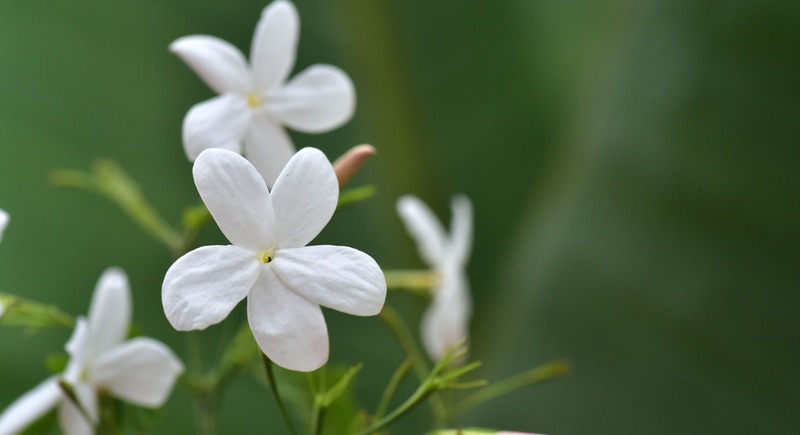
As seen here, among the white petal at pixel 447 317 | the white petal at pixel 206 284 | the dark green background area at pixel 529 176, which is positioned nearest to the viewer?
the white petal at pixel 206 284

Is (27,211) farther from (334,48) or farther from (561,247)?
(561,247)

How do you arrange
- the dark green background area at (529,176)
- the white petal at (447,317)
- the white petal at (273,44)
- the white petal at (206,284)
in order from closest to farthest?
the white petal at (206,284) < the white petal at (273,44) < the white petal at (447,317) < the dark green background area at (529,176)

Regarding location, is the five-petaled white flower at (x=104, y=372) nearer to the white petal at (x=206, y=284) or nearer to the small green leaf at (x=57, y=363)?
the small green leaf at (x=57, y=363)

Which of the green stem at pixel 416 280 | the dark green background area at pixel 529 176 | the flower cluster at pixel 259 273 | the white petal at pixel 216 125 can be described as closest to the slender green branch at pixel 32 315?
the flower cluster at pixel 259 273

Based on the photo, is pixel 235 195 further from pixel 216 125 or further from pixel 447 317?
pixel 447 317

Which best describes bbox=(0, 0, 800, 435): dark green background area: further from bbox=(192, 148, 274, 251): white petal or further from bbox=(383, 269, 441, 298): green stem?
bbox=(192, 148, 274, 251): white petal

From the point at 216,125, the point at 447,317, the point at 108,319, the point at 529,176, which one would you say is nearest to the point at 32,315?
the point at 108,319

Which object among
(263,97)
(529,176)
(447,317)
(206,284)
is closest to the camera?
(206,284)
